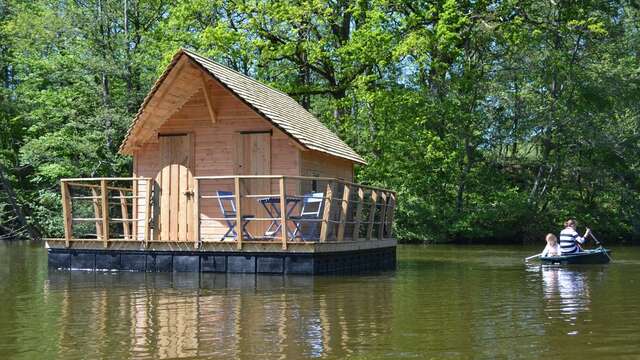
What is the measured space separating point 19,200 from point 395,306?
31.5 m

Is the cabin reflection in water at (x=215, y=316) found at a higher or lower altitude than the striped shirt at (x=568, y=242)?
lower

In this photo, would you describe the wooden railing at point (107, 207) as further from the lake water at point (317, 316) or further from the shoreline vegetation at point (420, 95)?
the shoreline vegetation at point (420, 95)

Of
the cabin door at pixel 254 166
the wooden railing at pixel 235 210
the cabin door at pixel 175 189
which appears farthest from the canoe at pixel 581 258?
the cabin door at pixel 175 189

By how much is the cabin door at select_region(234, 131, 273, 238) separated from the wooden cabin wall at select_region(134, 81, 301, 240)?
0.35 feet

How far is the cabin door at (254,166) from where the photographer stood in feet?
57.9

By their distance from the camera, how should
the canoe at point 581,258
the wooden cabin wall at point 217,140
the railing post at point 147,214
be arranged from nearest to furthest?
the railing post at point 147,214, the wooden cabin wall at point 217,140, the canoe at point 581,258

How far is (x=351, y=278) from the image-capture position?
15.2m

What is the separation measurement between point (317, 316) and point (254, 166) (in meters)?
8.67

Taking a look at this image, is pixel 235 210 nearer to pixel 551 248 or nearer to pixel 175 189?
pixel 175 189

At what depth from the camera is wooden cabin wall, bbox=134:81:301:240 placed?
17594 mm

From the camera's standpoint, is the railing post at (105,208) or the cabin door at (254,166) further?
the cabin door at (254,166)

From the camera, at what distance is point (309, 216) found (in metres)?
17.4

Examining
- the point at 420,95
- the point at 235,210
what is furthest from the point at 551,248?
the point at 420,95

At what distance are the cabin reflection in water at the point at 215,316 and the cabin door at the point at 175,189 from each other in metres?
3.21
